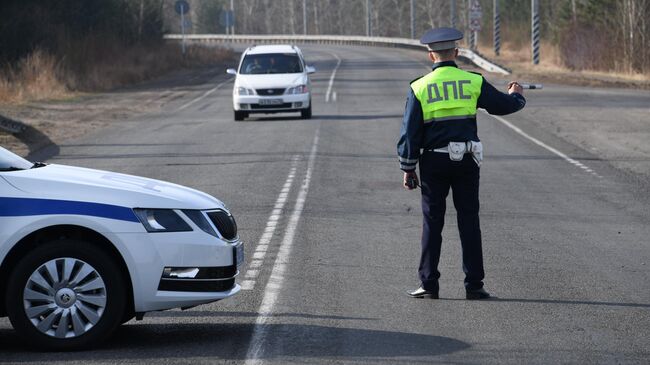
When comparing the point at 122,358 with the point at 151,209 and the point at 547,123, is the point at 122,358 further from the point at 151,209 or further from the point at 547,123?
the point at 547,123

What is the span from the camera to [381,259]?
10.4 metres

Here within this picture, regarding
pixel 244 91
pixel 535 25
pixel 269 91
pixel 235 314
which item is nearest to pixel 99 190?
pixel 235 314

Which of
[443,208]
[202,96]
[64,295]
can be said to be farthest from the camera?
[202,96]

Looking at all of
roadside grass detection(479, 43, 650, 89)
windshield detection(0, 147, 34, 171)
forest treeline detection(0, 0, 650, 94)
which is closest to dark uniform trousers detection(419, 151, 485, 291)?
windshield detection(0, 147, 34, 171)

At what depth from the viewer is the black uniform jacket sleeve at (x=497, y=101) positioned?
863 centimetres

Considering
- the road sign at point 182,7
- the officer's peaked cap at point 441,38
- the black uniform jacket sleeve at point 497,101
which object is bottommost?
the black uniform jacket sleeve at point 497,101

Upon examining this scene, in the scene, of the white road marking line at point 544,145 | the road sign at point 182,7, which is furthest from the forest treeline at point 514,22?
the white road marking line at point 544,145

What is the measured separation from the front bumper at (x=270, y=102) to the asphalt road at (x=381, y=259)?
3308 mm

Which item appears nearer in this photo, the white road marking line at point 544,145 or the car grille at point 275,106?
the white road marking line at point 544,145

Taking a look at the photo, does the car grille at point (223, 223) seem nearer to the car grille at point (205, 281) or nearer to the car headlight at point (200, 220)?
the car headlight at point (200, 220)

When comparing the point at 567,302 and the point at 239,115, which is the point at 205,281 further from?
the point at 239,115

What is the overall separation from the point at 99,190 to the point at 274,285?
231cm

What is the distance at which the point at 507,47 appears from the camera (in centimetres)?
7862

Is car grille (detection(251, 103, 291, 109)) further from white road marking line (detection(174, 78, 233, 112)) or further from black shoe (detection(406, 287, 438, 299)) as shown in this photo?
black shoe (detection(406, 287, 438, 299))
